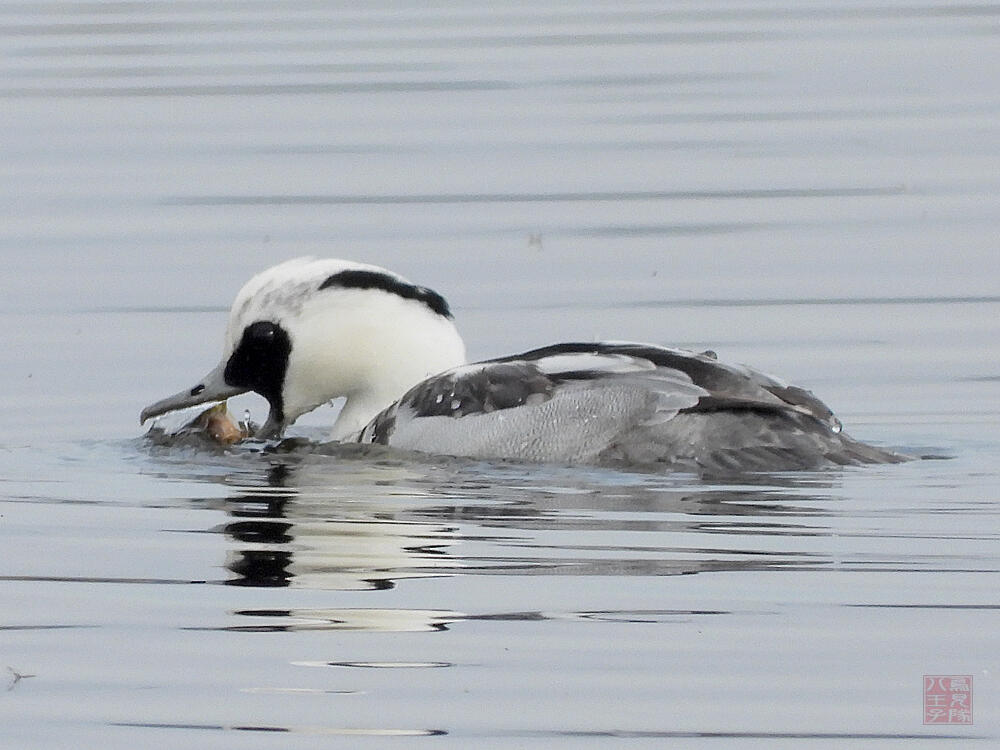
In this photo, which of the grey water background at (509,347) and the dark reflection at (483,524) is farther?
the dark reflection at (483,524)

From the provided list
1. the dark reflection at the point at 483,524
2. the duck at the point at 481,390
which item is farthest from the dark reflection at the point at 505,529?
the duck at the point at 481,390

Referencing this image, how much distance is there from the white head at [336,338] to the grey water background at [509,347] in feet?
1.39

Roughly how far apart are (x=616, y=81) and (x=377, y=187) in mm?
4798

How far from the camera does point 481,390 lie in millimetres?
10367

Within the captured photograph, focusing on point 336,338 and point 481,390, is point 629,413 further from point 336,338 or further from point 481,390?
point 336,338

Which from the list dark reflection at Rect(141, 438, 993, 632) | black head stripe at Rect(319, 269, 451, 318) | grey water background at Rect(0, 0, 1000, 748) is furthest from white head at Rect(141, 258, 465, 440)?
dark reflection at Rect(141, 438, 993, 632)

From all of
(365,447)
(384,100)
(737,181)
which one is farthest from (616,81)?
(365,447)

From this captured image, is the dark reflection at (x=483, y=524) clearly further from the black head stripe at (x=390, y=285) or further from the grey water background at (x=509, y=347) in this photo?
the black head stripe at (x=390, y=285)

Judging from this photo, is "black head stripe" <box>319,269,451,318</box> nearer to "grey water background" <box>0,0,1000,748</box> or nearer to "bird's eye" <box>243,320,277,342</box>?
"bird's eye" <box>243,320,277,342</box>

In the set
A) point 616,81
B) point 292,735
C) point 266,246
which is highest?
point 616,81

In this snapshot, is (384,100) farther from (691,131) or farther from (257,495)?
(257,495)

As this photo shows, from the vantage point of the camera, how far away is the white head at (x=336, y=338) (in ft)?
A: 36.5

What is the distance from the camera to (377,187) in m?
16.8

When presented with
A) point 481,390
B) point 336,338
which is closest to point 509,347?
point 336,338
